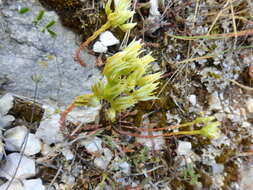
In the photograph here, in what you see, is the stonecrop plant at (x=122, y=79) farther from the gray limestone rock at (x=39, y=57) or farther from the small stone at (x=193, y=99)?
the small stone at (x=193, y=99)

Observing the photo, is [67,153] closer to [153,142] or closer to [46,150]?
[46,150]

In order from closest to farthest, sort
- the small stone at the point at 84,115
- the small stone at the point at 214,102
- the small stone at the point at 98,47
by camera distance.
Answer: the small stone at the point at 84,115
the small stone at the point at 98,47
the small stone at the point at 214,102

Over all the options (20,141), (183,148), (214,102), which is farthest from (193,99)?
(20,141)

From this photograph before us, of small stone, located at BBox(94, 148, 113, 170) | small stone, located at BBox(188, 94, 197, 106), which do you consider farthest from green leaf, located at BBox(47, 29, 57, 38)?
small stone, located at BBox(188, 94, 197, 106)

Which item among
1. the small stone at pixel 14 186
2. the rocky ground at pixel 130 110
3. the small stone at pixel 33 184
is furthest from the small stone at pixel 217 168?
the small stone at pixel 14 186

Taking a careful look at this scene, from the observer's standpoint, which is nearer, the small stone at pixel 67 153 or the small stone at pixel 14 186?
the small stone at pixel 14 186

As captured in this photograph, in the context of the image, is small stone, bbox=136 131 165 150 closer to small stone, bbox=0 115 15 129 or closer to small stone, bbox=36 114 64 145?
small stone, bbox=36 114 64 145
